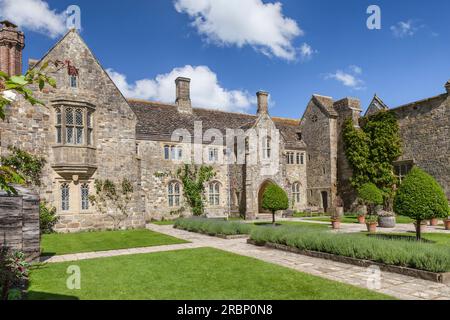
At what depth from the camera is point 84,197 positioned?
1969cm

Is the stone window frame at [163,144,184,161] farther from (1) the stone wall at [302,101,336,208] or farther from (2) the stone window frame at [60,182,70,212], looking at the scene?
(1) the stone wall at [302,101,336,208]

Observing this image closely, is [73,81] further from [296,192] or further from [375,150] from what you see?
[375,150]

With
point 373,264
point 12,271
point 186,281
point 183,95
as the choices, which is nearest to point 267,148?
point 183,95

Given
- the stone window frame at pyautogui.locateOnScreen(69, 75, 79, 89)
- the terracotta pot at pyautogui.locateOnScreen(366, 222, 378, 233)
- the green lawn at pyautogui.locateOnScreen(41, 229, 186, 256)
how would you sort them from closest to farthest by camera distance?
the green lawn at pyautogui.locateOnScreen(41, 229, 186, 256), the terracotta pot at pyautogui.locateOnScreen(366, 222, 378, 233), the stone window frame at pyautogui.locateOnScreen(69, 75, 79, 89)

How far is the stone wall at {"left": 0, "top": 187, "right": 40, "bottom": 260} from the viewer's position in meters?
10.3

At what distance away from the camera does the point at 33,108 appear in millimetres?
18656

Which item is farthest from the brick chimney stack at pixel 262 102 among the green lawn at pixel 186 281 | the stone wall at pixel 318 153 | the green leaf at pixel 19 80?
the green leaf at pixel 19 80

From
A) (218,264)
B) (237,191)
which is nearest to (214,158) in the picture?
(237,191)

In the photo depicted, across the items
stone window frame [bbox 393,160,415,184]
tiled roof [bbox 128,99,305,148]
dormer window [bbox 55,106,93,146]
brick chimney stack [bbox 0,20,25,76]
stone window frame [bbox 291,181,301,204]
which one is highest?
brick chimney stack [bbox 0,20,25,76]

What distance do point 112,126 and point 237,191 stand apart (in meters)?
12.8

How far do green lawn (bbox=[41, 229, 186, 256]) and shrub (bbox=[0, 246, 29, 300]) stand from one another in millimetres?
2847

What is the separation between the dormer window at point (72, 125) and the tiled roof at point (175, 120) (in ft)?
22.4

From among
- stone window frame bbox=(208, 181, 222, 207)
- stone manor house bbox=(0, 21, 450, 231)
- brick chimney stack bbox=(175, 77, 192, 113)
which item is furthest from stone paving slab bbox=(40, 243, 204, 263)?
brick chimney stack bbox=(175, 77, 192, 113)

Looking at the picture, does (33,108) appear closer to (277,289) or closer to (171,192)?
(171,192)
